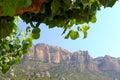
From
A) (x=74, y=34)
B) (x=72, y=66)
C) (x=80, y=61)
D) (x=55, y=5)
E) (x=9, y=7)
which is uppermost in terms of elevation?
(x=80, y=61)

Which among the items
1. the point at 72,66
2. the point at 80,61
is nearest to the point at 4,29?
the point at 72,66

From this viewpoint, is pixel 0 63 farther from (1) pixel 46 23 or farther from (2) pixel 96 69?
(2) pixel 96 69

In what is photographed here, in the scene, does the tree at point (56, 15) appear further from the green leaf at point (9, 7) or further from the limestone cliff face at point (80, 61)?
the limestone cliff face at point (80, 61)

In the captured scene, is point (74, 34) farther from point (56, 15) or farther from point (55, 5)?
point (55, 5)

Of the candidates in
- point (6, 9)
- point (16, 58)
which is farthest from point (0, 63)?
point (6, 9)

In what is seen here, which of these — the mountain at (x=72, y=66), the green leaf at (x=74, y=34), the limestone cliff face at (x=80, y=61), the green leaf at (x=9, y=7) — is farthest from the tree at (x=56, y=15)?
the limestone cliff face at (x=80, y=61)

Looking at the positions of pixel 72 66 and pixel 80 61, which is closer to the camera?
pixel 72 66

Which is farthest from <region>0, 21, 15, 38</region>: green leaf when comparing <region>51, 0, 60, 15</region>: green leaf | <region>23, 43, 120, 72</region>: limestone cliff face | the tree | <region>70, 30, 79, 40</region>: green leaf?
<region>23, 43, 120, 72</region>: limestone cliff face

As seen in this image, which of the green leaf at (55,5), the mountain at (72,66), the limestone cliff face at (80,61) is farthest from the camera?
the limestone cliff face at (80,61)

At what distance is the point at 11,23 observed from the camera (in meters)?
3.29

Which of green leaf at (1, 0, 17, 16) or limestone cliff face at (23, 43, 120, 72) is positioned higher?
limestone cliff face at (23, 43, 120, 72)

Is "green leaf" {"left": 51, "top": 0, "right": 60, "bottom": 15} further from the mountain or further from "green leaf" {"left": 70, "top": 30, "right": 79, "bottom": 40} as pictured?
the mountain

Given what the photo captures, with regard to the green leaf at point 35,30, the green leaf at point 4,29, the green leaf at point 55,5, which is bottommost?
the green leaf at point 4,29

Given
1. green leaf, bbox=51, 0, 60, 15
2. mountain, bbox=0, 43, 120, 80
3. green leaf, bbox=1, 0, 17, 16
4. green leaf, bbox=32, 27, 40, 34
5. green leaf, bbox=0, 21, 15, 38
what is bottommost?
green leaf, bbox=1, 0, 17, 16
